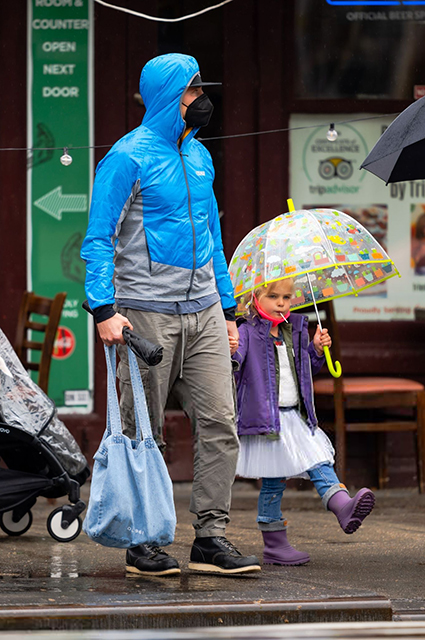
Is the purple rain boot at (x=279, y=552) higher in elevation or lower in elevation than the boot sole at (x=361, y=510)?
lower

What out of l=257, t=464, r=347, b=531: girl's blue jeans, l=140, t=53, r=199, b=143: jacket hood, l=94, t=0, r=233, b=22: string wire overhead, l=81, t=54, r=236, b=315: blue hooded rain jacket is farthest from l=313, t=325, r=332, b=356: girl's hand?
l=94, t=0, r=233, b=22: string wire overhead

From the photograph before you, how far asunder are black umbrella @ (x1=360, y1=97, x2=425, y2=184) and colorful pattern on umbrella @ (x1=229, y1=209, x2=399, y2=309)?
365 mm

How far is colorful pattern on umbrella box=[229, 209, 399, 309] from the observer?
5.77 meters

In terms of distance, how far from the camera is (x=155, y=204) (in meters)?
5.08

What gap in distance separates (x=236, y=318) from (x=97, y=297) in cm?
115

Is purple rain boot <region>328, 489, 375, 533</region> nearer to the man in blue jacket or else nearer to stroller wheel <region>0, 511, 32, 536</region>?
the man in blue jacket

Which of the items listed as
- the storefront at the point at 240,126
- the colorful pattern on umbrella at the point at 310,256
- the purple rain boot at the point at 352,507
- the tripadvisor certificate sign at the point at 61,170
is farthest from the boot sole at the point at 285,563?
the tripadvisor certificate sign at the point at 61,170

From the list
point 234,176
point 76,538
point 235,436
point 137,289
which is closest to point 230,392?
point 235,436

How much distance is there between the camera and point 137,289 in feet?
16.7

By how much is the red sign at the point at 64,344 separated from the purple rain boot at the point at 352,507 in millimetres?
3489

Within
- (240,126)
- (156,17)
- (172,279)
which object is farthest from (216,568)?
(156,17)

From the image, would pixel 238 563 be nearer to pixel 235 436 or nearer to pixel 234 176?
pixel 235 436

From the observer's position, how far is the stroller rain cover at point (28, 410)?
247 inches

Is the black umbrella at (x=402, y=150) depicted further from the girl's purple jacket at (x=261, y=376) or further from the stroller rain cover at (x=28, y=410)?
the stroller rain cover at (x=28, y=410)
